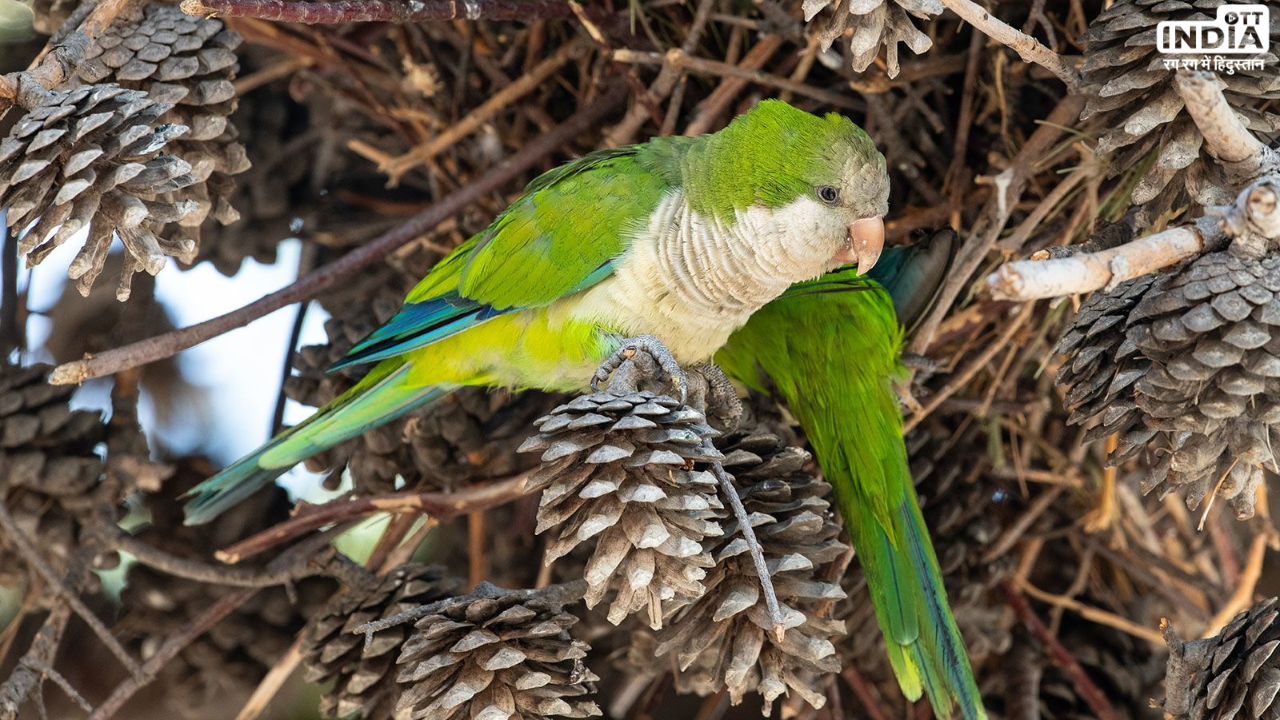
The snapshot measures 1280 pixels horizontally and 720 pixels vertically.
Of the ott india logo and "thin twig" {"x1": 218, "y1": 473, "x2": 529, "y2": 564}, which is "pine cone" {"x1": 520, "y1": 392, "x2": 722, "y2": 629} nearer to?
"thin twig" {"x1": 218, "y1": 473, "x2": 529, "y2": 564}

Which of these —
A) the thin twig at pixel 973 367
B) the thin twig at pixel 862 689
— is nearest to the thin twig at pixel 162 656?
the thin twig at pixel 862 689

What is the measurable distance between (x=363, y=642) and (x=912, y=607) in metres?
0.78

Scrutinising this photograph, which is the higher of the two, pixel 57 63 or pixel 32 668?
pixel 57 63

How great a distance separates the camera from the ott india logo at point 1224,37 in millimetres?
1282

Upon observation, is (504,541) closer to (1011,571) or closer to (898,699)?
(898,699)

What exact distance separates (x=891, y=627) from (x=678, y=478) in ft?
1.75

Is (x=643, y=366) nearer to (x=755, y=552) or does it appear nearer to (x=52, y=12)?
(x=755, y=552)

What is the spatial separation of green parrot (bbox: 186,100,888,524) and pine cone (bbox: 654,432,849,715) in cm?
22

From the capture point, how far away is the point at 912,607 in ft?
5.28

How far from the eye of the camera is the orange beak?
166cm

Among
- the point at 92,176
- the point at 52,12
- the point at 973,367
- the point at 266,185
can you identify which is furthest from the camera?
the point at 266,185

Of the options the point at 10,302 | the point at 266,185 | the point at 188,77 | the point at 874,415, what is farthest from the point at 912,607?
the point at 10,302

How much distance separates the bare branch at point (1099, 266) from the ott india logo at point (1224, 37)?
8.6 inches

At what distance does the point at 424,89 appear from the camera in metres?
2.01
